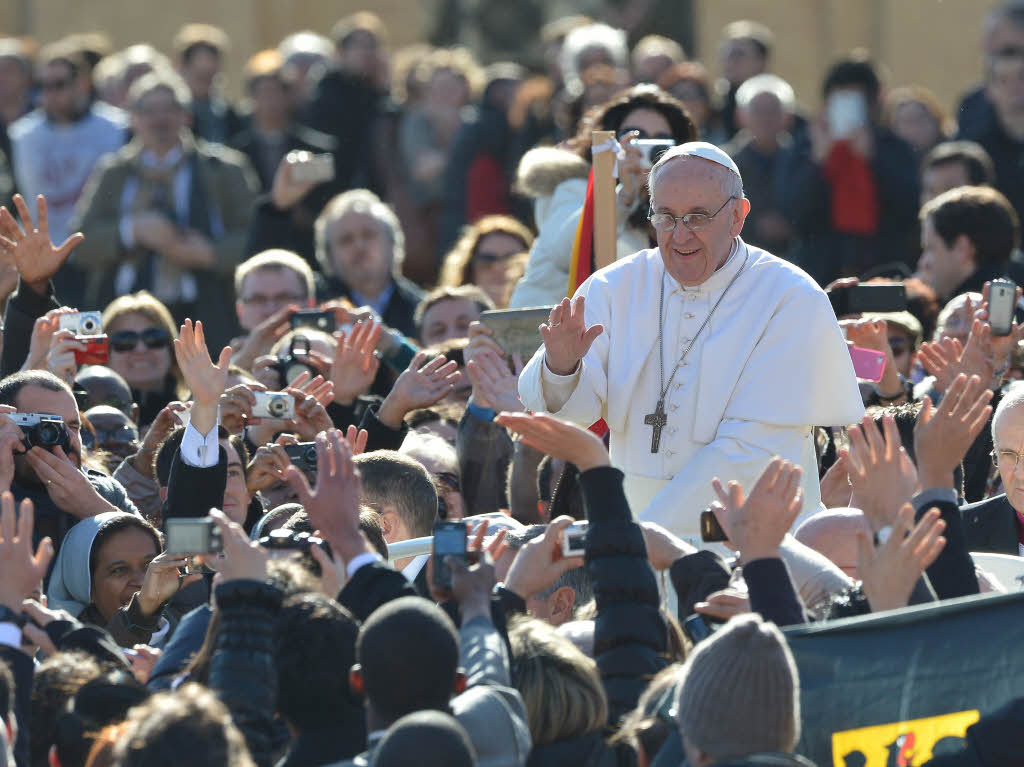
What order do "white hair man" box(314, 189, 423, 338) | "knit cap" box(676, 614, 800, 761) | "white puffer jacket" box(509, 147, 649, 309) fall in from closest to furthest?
"knit cap" box(676, 614, 800, 761)
"white puffer jacket" box(509, 147, 649, 309)
"white hair man" box(314, 189, 423, 338)

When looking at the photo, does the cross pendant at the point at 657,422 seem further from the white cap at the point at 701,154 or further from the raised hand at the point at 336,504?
the raised hand at the point at 336,504

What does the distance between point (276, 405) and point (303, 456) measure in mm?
617

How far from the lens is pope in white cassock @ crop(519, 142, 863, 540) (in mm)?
6367

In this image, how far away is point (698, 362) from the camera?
21.7 feet

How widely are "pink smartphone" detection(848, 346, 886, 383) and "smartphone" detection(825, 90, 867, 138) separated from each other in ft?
14.9

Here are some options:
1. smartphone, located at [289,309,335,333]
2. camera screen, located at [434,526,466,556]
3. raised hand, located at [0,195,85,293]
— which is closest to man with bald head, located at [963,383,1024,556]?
camera screen, located at [434,526,466,556]

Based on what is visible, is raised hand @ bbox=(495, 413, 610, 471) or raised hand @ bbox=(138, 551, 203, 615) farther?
raised hand @ bbox=(138, 551, 203, 615)

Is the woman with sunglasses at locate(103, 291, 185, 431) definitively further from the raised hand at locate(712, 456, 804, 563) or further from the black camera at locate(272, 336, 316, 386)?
the raised hand at locate(712, 456, 804, 563)

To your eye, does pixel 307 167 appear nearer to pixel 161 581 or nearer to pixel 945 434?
pixel 161 581

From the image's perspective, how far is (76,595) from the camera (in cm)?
638

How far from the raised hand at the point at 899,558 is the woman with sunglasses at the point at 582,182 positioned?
3.05m

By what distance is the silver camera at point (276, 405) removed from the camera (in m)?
7.26

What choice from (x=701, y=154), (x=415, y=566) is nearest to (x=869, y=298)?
(x=701, y=154)

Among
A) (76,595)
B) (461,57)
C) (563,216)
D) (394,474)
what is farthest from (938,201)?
(461,57)
